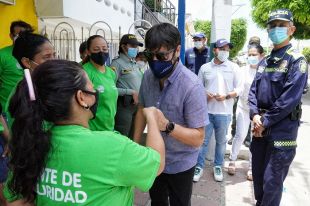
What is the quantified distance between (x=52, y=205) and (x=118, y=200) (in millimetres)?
255

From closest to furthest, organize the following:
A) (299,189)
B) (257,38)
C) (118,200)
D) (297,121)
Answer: (118,200)
(297,121)
(299,189)
(257,38)

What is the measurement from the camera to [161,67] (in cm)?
195

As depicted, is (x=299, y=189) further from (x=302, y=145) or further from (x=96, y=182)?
(x=96, y=182)

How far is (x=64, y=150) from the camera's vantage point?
1145mm

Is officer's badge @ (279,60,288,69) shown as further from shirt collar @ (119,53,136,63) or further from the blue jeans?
shirt collar @ (119,53,136,63)

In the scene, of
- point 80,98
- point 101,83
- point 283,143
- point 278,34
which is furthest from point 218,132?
point 80,98

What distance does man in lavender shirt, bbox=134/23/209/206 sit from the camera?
1867 millimetres

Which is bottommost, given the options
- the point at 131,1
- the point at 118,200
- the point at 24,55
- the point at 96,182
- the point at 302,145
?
the point at 302,145

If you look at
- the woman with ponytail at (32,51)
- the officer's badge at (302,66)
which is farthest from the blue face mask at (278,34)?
the woman with ponytail at (32,51)

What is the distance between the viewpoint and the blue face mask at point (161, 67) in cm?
193

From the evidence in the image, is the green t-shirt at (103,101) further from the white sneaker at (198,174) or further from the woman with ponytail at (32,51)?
the white sneaker at (198,174)

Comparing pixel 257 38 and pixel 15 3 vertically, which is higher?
pixel 15 3

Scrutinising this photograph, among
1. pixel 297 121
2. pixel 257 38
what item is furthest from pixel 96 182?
pixel 257 38

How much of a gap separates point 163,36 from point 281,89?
1357 mm
